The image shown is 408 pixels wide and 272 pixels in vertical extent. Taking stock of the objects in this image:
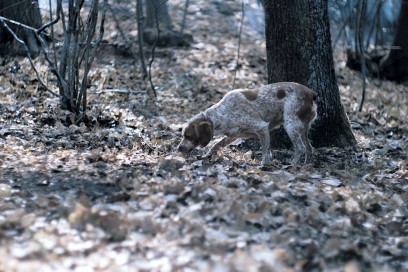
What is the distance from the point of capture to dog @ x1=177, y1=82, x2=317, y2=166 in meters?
7.23

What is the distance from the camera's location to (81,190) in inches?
204

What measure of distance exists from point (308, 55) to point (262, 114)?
116 centimetres

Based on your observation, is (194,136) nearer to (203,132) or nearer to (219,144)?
(203,132)

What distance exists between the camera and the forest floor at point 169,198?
3.83m

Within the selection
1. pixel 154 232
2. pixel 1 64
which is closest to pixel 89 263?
pixel 154 232

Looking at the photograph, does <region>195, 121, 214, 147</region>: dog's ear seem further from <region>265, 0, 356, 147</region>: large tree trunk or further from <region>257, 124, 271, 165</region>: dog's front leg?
<region>265, 0, 356, 147</region>: large tree trunk

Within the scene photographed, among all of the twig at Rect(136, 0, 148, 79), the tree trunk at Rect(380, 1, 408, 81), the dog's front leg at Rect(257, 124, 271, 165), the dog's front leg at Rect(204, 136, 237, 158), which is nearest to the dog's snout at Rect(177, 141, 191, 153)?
the dog's front leg at Rect(204, 136, 237, 158)

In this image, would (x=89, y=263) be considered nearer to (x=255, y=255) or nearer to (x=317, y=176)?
(x=255, y=255)

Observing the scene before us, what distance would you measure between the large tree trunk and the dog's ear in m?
1.40

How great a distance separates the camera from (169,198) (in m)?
4.96

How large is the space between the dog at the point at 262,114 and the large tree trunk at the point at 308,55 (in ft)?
2.24

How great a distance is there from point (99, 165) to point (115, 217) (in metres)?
1.89

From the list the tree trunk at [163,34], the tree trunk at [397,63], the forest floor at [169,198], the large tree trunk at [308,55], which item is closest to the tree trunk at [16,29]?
the forest floor at [169,198]

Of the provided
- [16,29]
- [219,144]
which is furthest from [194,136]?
[16,29]
